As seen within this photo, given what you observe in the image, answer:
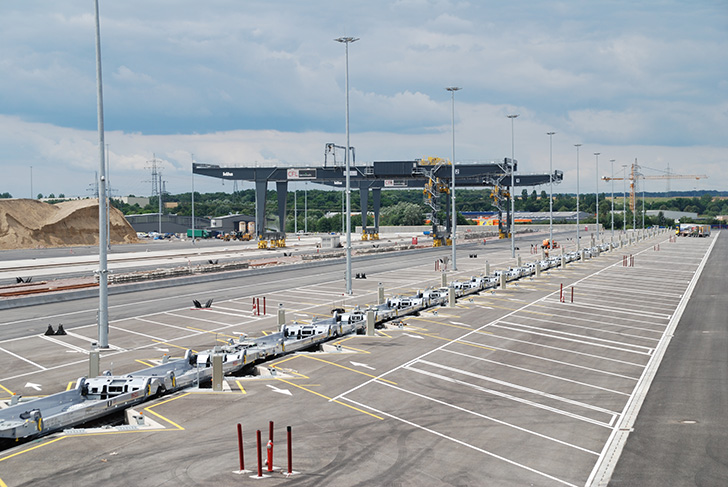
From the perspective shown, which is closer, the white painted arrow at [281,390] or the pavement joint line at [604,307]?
the white painted arrow at [281,390]

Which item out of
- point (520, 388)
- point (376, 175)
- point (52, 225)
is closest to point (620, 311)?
point (520, 388)

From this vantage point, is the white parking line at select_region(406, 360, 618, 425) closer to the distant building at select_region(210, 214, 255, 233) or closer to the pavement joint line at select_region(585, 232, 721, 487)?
the pavement joint line at select_region(585, 232, 721, 487)

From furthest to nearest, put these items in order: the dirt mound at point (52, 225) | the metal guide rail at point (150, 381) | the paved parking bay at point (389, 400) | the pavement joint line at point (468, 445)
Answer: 1. the dirt mound at point (52, 225)
2. the metal guide rail at point (150, 381)
3. the paved parking bay at point (389, 400)
4. the pavement joint line at point (468, 445)

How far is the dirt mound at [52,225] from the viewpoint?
365 feet

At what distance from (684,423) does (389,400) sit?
7406mm

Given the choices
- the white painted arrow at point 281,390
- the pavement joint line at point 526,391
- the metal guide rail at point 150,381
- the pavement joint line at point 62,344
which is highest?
the metal guide rail at point 150,381

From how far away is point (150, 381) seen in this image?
713 inches

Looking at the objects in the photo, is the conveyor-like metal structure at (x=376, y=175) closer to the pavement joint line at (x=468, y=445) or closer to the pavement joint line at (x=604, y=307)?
the pavement joint line at (x=604, y=307)

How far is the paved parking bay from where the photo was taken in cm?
1338

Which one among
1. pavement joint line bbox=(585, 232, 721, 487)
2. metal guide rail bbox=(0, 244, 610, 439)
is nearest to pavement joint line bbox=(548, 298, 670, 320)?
pavement joint line bbox=(585, 232, 721, 487)

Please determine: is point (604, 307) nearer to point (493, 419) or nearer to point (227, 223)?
point (493, 419)

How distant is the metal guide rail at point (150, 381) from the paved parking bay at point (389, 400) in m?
0.42

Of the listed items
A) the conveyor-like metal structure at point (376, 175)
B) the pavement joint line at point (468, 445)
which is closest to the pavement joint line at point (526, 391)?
the pavement joint line at point (468, 445)

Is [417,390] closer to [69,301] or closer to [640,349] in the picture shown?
[640,349]
